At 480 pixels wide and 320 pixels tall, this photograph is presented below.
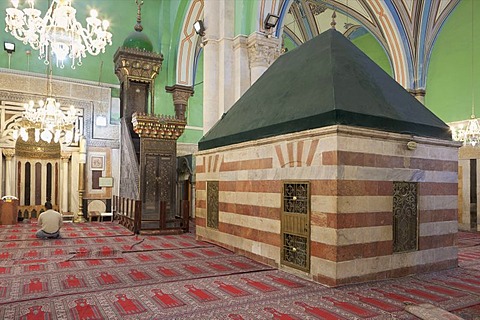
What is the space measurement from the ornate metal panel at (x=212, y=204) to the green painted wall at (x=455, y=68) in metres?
6.55

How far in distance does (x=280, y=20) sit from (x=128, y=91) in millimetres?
3652

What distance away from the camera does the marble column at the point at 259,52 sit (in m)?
6.73

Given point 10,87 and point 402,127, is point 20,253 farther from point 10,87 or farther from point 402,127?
point 10,87

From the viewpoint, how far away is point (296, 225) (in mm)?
3516

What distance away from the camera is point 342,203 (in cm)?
309

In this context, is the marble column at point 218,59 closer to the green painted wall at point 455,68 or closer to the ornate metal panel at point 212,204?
the ornate metal panel at point 212,204

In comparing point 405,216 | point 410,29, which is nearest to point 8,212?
point 405,216

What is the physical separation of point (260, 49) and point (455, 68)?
5193 mm

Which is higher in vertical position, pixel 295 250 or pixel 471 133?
pixel 471 133

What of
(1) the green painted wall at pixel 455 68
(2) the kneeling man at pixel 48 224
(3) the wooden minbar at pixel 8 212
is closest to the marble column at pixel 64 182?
(3) the wooden minbar at pixel 8 212

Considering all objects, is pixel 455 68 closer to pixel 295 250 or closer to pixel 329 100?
pixel 329 100

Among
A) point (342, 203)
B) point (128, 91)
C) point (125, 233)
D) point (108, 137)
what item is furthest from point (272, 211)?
point (108, 137)

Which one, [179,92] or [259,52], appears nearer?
[259,52]

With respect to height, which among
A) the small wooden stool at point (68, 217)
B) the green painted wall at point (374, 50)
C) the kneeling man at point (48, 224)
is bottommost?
the small wooden stool at point (68, 217)
